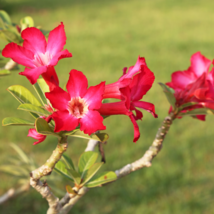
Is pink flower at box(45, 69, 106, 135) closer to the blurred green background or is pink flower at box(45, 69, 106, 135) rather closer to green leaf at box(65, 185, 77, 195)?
green leaf at box(65, 185, 77, 195)

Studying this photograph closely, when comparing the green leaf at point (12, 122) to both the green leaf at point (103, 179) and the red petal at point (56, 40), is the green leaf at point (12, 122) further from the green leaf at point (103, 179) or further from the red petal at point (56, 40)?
the green leaf at point (103, 179)

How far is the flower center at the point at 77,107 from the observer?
56 centimetres

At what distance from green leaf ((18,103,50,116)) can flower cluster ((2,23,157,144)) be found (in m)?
0.03

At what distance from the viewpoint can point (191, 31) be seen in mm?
6426

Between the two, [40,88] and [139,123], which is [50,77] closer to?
[40,88]

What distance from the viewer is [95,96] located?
553mm

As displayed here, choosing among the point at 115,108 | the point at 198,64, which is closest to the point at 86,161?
the point at 115,108

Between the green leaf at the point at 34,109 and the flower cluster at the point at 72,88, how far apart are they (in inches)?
1.2

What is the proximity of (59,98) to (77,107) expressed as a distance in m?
0.04

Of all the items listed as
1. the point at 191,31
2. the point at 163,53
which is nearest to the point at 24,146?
the point at 163,53

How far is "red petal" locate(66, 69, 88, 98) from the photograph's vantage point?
1.84ft

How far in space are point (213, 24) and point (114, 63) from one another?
3.47 m

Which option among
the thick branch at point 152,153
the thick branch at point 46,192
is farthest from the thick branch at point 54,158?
the thick branch at point 152,153

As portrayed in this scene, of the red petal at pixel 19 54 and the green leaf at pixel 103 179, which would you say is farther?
the green leaf at pixel 103 179
